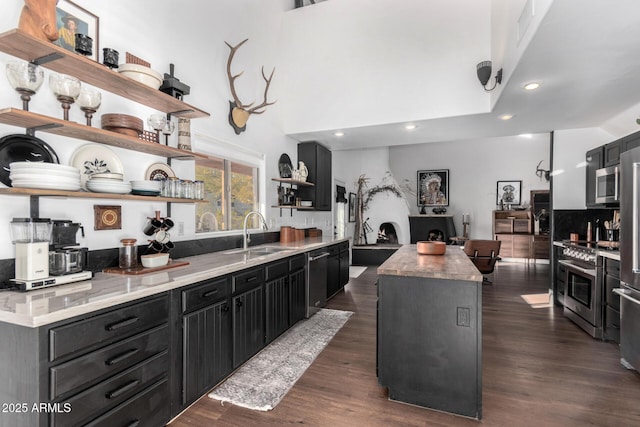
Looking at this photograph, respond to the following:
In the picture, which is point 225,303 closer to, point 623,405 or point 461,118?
point 623,405

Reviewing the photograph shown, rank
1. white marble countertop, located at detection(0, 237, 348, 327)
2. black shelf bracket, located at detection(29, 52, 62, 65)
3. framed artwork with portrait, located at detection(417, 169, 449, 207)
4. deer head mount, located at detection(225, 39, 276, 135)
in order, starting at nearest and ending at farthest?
white marble countertop, located at detection(0, 237, 348, 327) → black shelf bracket, located at detection(29, 52, 62, 65) → deer head mount, located at detection(225, 39, 276, 135) → framed artwork with portrait, located at detection(417, 169, 449, 207)

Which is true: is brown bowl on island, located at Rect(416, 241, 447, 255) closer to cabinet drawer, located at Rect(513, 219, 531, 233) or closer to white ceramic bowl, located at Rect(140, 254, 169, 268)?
white ceramic bowl, located at Rect(140, 254, 169, 268)

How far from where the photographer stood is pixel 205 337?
215 cm

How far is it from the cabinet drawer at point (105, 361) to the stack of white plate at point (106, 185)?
922mm

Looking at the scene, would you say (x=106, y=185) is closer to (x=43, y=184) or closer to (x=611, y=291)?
(x=43, y=184)

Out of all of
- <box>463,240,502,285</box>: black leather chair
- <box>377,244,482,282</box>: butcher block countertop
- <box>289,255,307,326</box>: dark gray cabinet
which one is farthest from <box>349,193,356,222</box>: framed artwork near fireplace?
<box>377,244,482,282</box>: butcher block countertop

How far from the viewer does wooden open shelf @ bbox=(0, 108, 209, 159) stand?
1.64 metres

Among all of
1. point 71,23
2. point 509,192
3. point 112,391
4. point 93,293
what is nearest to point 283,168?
point 71,23

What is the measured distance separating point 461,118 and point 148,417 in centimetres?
416

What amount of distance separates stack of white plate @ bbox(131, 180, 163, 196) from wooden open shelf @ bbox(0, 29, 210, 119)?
643 millimetres

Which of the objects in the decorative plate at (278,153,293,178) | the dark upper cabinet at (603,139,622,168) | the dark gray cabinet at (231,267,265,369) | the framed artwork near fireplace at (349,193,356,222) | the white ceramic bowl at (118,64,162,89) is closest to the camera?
the white ceramic bowl at (118,64,162,89)

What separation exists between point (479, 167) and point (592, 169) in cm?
517

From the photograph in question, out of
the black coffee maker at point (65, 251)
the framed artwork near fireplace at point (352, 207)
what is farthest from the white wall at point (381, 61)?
the framed artwork near fireplace at point (352, 207)

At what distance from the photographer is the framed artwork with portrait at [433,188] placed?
30.9 ft
